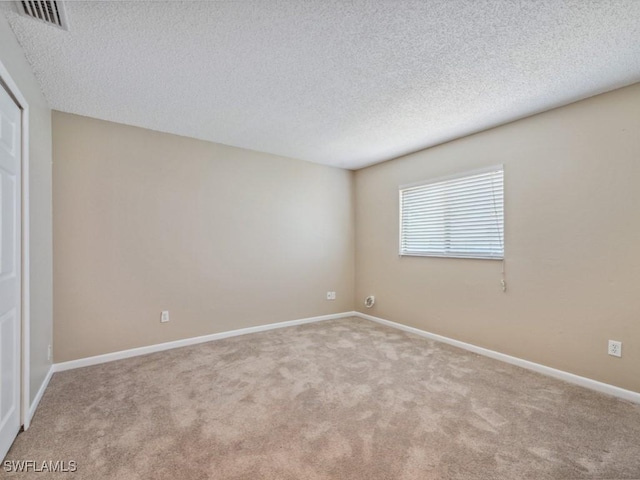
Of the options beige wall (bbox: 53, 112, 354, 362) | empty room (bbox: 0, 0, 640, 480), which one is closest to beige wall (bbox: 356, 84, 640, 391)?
empty room (bbox: 0, 0, 640, 480)

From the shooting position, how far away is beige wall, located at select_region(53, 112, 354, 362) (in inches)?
115

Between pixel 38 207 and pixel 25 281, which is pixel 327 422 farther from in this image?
pixel 38 207

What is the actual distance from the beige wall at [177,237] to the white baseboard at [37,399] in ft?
0.67

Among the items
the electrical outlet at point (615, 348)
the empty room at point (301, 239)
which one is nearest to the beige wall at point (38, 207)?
the empty room at point (301, 239)

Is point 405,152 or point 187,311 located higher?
point 405,152

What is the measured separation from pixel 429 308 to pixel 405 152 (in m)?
2.08

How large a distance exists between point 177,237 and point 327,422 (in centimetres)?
256

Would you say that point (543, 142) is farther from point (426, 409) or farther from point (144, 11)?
point (144, 11)

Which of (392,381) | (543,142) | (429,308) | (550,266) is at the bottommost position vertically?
(392,381)

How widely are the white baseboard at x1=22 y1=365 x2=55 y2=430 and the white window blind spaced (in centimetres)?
390

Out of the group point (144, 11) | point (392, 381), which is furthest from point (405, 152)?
point (144, 11)

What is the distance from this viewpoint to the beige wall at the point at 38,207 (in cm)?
191

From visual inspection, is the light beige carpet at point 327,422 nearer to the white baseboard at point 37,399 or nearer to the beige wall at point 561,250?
the white baseboard at point 37,399

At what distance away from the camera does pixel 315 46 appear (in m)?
1.92
